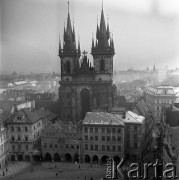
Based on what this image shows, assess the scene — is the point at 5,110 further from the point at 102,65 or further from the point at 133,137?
the point at 133,137

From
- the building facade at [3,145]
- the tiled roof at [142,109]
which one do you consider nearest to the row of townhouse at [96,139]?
the building facade at [3,145]

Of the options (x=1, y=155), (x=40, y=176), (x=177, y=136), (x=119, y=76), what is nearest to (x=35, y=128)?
(x=1, y=155)

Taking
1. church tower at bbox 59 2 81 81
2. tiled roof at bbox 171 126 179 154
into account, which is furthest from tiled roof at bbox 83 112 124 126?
church tower at bbox 59 2 81 81

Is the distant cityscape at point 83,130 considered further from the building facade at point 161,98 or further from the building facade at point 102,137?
the building facade at point 161,98

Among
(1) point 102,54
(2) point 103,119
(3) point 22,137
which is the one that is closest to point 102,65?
(1) point 102,54

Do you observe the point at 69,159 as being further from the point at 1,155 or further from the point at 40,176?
the point at 1,155

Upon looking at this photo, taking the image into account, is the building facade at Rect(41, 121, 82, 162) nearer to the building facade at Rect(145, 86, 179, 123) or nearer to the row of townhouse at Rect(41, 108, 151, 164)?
the row of townhouse at Rect(41, 108, 151, 164)

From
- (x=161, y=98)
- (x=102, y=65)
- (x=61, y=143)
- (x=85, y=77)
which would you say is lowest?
(x=61, y=143)
